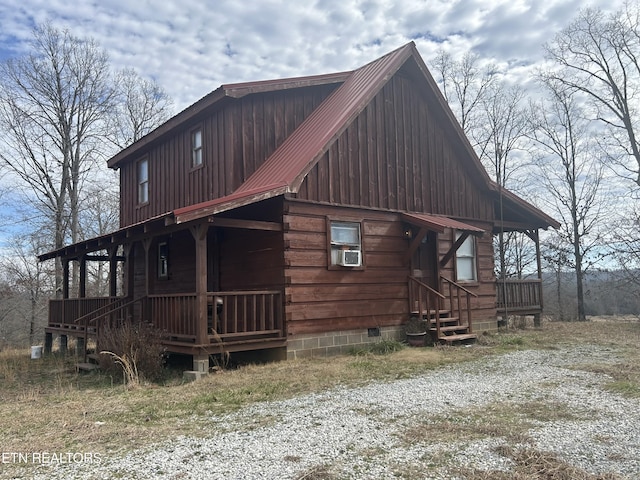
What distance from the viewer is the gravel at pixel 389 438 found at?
4520 millimetres

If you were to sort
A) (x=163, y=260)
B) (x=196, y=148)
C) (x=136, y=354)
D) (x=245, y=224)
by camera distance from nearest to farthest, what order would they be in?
1. (x=136, y=354)
2. (x=245, y=224)
3. (x=196, y=148)
4. (x=163, y=260)

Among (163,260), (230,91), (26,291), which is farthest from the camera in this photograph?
(26,291)

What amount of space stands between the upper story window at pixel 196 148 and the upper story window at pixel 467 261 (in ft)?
24.6

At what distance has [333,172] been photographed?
12180 millimetres

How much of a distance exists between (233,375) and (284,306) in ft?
6.53

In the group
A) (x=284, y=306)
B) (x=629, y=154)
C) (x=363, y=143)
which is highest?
(x=629, y=154)

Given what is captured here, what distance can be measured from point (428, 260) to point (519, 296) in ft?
15.9

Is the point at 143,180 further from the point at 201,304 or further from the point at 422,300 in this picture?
the point at 422,300

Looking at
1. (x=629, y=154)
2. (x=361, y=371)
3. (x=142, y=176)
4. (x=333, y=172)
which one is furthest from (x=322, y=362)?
(x=629, y=154)

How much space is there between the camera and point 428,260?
566 inches

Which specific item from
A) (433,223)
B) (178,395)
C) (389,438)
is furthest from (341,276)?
(389,438)

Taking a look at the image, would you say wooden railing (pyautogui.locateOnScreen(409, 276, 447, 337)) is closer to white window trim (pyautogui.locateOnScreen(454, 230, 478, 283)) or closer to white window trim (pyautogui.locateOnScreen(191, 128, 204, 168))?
white window trim (pyautogui.locateOnScreen(454, 230, 478, 283))

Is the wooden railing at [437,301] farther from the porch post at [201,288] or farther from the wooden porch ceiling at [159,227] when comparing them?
the porch post at [201,288]

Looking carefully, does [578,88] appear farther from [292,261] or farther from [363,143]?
[292,261]
